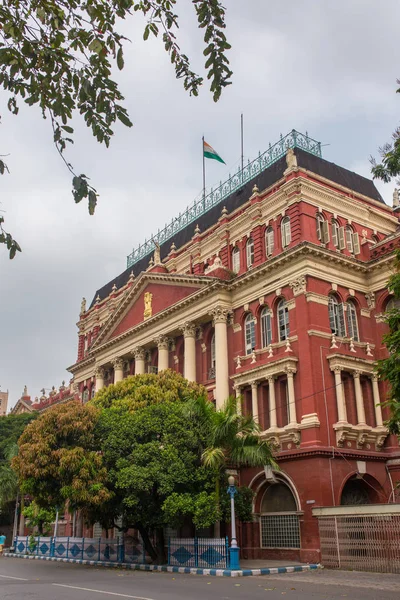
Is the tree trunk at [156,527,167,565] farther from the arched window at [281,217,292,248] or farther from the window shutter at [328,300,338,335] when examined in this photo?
the arched window at [281,217,292,248]

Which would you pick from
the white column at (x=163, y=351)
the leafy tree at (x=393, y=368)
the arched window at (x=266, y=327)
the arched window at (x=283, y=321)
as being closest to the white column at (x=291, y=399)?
the arched window at (x=283, y=321)

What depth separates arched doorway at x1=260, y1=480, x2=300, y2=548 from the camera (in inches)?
1065

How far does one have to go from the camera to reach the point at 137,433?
26188 mm

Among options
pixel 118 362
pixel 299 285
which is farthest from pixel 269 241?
pixel 118 362

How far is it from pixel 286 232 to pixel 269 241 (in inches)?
59.4

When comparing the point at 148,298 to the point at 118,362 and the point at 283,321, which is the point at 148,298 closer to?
the point at 118,362

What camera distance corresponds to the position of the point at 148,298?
40281 mm

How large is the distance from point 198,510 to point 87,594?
9.53 metres

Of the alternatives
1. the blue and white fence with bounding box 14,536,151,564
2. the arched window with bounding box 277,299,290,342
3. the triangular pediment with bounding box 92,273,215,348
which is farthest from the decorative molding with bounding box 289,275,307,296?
the blue and white fence with bounding box 14,536,151,564

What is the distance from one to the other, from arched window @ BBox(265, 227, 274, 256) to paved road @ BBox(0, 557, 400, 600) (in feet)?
55.1

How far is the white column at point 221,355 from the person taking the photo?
32.5m

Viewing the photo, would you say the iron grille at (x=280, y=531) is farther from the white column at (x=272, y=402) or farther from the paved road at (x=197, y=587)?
the paved road at (x=197, y=587)

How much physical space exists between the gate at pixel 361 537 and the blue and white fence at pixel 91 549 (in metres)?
8.70

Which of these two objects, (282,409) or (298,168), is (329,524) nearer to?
(282,409)
